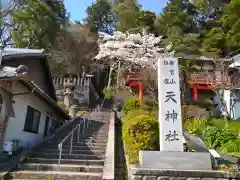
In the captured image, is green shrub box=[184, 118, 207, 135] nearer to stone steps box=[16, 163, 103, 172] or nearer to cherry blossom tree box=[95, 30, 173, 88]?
stone steps box=[16, 163, 103, 172]

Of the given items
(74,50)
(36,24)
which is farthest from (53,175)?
(74,50)

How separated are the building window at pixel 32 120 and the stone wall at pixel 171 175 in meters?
6.21

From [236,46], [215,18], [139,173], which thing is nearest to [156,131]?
[139,173]

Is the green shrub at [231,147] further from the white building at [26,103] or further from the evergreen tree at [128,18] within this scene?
the evergreen tree at [128,18]

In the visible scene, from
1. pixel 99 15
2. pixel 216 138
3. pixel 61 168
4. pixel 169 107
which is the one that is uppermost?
pixel 99 15

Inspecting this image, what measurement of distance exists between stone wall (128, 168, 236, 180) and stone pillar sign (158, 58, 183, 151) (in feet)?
2.13

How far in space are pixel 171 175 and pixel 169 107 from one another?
1.71 meters

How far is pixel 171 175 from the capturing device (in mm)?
5027

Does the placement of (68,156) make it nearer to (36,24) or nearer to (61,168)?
(61,168)

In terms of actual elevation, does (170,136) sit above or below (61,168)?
above

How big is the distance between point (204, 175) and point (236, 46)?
2154cm

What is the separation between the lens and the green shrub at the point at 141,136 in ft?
19.8

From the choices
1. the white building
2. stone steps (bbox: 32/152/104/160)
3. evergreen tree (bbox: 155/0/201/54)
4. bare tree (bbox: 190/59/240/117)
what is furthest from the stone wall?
evergreen tree (bbox: 155/0/201/54)

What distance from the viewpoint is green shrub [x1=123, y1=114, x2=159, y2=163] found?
603cm
